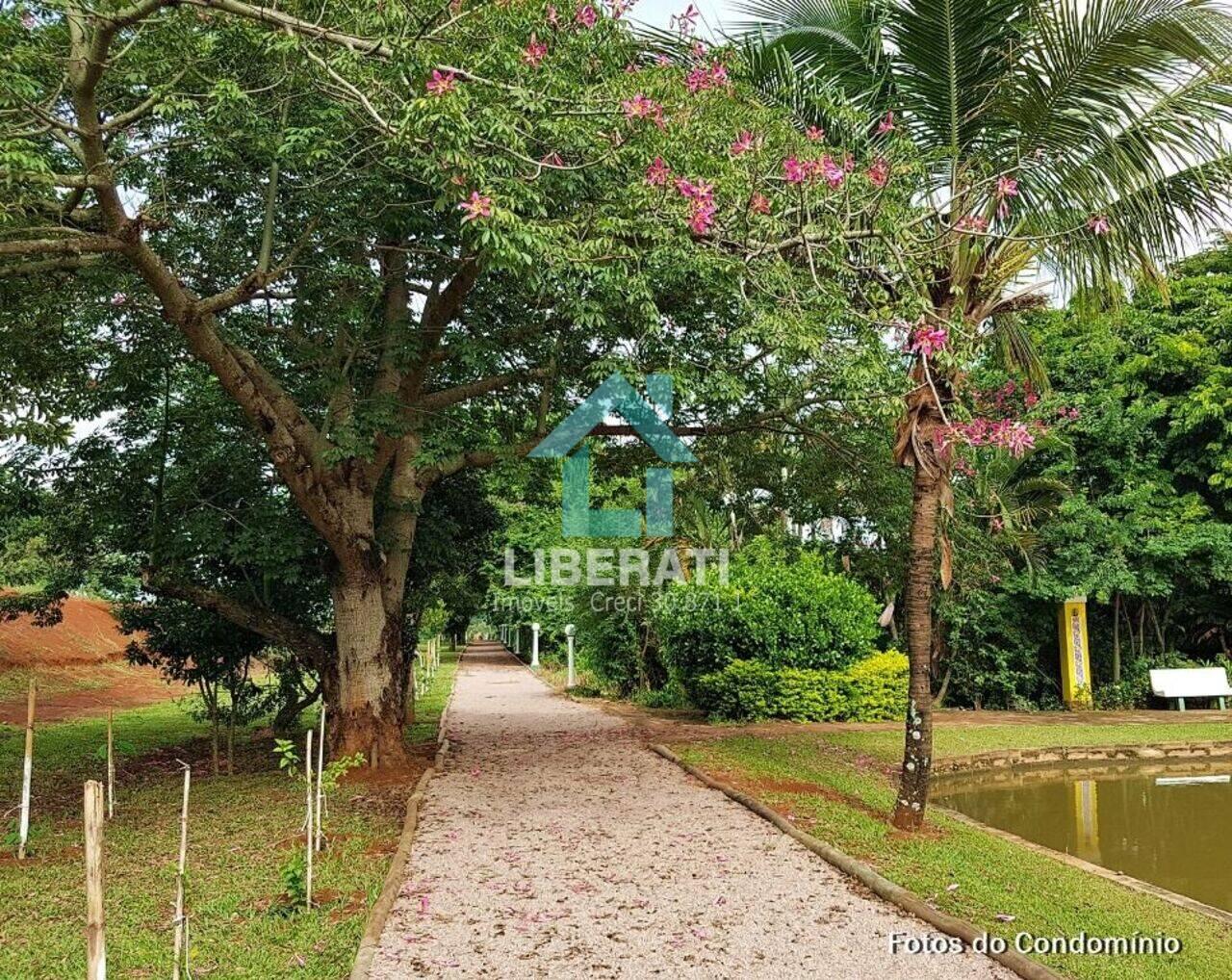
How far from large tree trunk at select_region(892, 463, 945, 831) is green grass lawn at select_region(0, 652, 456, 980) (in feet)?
13.0

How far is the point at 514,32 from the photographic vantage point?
20.6 ft

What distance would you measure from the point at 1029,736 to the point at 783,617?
12.5 ft

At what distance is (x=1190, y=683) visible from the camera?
16.6m

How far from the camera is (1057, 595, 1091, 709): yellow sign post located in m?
17.0

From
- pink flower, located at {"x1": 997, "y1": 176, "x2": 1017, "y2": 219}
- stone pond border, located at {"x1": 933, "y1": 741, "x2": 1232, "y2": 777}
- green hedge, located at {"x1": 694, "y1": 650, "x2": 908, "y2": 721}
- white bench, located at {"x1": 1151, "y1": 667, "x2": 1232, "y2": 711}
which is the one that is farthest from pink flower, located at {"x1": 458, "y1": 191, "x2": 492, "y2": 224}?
white bench, located at {"x1": 1151, "y1": 667, "x2": 1232, "y2": 711}

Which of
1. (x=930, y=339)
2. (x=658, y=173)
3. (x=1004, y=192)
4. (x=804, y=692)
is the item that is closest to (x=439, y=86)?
(x=658, y=173)

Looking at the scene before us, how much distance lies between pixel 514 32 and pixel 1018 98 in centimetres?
380

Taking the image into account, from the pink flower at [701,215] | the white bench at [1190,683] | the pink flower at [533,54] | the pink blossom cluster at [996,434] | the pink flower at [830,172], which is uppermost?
the pink flower at [533,54]

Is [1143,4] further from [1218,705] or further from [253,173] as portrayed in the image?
[1218,705]

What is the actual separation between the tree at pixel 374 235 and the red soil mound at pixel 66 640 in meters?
13.8

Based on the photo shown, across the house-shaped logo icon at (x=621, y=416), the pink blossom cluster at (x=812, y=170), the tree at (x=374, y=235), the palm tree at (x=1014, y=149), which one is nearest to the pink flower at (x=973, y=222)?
the palm tree at (x=1014, y=149)

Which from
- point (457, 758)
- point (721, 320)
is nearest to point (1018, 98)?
point (721, 320)

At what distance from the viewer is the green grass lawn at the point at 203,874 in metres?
4.69

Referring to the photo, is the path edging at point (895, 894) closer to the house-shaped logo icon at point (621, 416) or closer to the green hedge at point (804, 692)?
the house-shaped logo icon at point (621, 416)
